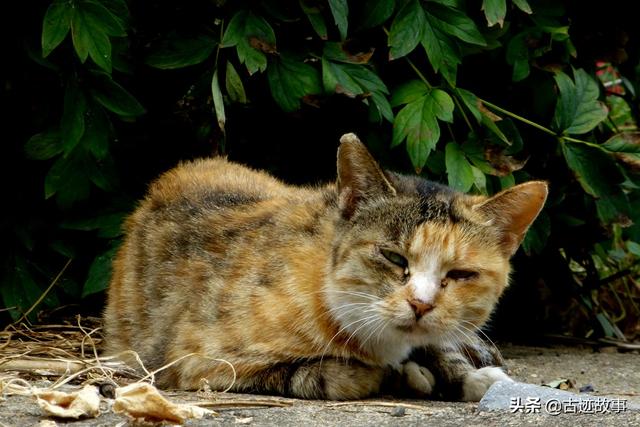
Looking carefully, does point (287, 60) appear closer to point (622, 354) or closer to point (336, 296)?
point (336, 296)

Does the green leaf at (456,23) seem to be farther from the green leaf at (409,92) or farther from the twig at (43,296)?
the twig at (43,296)

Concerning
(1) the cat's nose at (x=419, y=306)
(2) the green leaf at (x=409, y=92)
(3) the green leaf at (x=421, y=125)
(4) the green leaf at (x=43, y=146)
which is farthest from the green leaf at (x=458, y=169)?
(4) the green leaf at (x=43, y=146)

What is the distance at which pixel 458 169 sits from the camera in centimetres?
516

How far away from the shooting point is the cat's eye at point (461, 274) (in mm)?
4152

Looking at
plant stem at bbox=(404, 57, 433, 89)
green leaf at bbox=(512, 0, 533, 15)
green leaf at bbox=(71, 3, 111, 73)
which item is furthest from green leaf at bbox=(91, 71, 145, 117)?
green leaf at bbox=(512, 0, 533, 15)

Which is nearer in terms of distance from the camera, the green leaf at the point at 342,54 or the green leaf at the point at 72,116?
the green leaf at the point at 72,116

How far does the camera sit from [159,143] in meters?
Answer: 5.75

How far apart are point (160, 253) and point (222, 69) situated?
94 centimetres

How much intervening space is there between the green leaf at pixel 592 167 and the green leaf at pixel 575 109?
11cm

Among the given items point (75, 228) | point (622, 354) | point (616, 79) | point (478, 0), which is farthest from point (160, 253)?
point (616, 79)

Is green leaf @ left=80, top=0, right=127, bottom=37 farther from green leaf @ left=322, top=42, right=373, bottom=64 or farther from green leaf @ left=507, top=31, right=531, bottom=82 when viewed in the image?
green leaf @ left=507, top=31, right=531, bottom=82

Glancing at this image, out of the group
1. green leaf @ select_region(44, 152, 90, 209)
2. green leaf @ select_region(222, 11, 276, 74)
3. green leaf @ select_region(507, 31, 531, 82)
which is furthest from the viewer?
green leaf @ select_region(507, 31, 531, 82)

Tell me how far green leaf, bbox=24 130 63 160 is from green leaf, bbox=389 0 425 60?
1646mm

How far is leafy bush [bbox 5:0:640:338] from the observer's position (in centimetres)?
491
